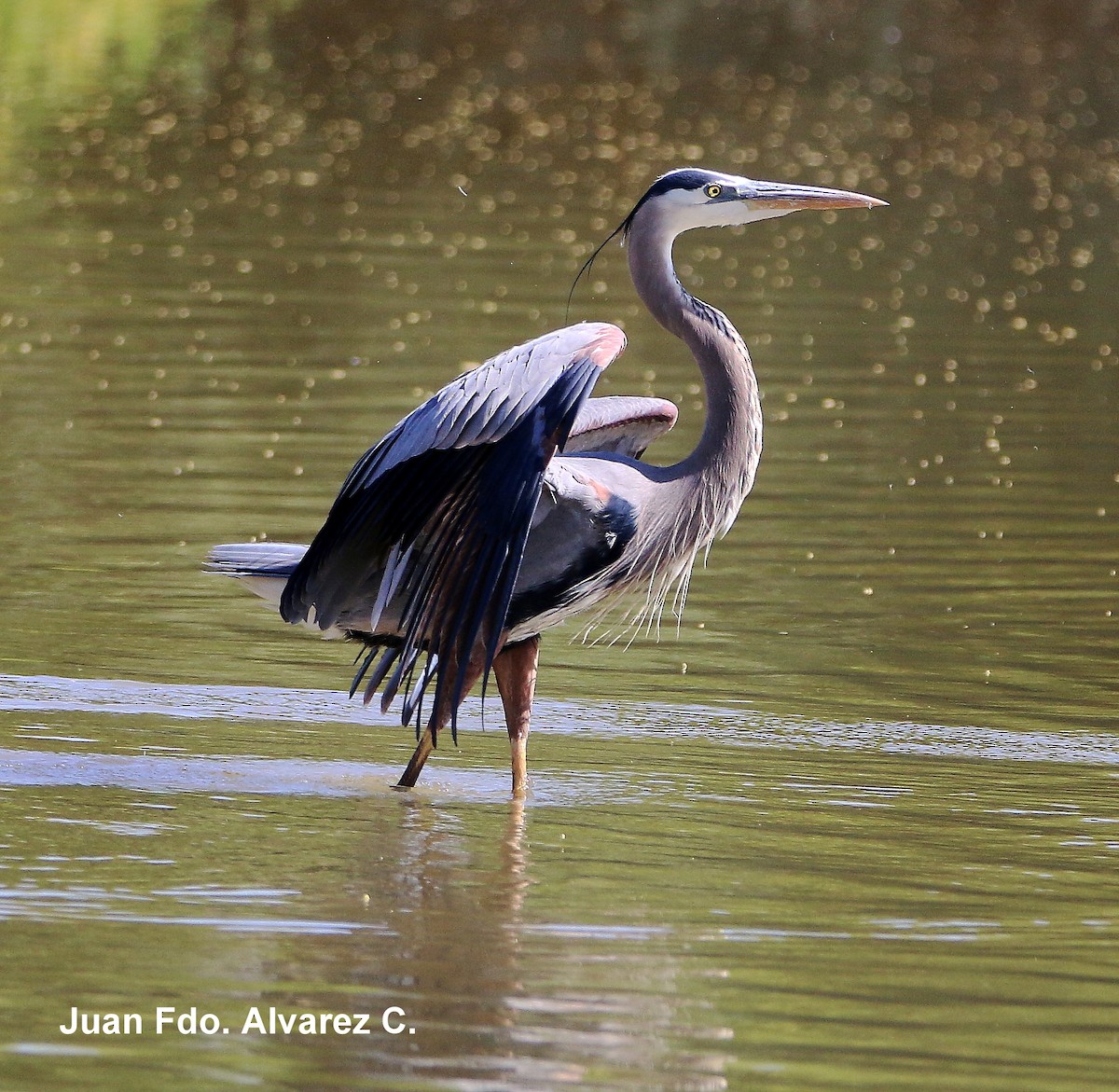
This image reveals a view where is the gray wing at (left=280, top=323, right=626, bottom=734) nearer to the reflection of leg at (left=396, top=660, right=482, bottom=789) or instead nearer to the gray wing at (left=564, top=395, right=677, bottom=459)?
the reflection of leg at (left=396, top=660, right=482, bottom=789)

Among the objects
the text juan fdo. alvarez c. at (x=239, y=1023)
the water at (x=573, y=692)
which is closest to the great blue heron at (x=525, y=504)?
the water at (x=573, y=692)

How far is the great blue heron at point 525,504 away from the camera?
6090mm

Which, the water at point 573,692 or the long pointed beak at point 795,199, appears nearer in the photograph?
the water at point 573,692

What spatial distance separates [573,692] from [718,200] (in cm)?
194

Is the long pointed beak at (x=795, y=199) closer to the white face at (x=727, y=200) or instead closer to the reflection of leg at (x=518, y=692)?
the white face at (x=727, y=200)

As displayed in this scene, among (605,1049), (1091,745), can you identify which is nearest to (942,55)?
(1091,745)

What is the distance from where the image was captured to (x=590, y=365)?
6.04 m

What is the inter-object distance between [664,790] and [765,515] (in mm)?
3698

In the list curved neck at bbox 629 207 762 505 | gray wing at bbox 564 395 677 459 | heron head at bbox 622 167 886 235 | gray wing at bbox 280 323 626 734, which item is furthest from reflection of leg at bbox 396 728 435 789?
heron head at bbox 622 167 886 235

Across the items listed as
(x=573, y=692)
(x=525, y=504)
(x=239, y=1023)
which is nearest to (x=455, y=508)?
(x=525, y=504)

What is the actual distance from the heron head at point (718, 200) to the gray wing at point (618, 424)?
536mm

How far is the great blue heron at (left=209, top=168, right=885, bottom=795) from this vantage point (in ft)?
20.0

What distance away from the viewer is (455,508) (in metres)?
6.32

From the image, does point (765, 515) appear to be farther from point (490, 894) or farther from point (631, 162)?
point (631, 162)
